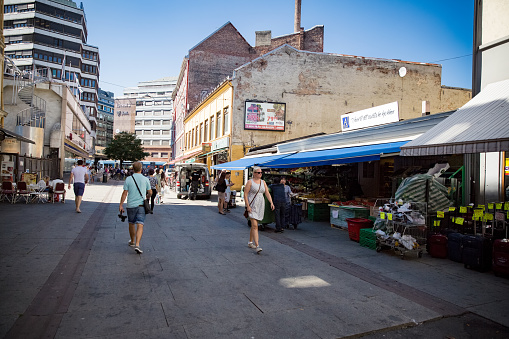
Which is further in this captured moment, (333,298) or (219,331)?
(333,298)

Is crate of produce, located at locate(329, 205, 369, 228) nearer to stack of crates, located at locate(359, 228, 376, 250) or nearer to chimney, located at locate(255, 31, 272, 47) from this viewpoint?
stack of crates, located at locate(359, 228, 376, 250)

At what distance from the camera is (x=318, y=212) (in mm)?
12172

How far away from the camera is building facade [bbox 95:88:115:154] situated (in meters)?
102

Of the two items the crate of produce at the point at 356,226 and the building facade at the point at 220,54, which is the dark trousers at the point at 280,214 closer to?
the crate of produce at the point at 356,226

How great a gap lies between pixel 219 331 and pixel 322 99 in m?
24.1

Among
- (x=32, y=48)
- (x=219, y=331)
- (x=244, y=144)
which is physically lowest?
(x=219, y=331)

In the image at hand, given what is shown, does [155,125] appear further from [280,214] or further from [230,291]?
[230,291]

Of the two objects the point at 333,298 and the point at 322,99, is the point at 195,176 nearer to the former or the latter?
the point at 322,99

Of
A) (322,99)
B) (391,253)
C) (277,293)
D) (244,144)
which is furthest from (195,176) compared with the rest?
(277,293)

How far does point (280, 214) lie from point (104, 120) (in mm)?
108967

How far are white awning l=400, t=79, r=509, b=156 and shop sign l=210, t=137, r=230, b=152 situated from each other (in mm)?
19071

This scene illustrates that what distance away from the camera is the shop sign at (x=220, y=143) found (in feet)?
83.6

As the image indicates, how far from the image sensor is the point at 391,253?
725cm

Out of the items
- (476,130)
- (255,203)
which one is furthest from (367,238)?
(476,130)
